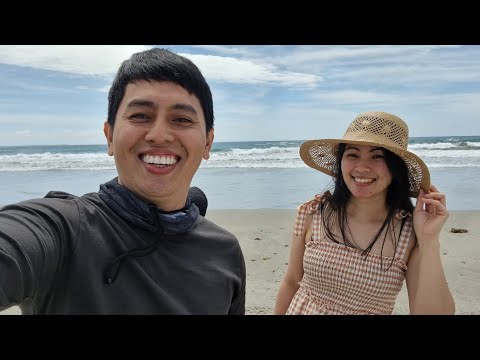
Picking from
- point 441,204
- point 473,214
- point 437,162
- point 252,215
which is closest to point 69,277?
point 441,204

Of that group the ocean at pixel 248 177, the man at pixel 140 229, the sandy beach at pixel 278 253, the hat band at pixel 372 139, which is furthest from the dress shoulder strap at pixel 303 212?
the ocean at pixel 248 177

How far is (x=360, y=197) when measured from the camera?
257 cm

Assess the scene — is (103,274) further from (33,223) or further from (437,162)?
(437,162)

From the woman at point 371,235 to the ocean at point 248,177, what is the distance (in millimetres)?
6801

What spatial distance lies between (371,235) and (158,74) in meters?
1.64

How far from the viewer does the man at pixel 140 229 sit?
1201mm

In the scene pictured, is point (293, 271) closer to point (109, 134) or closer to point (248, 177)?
point (109, 134)

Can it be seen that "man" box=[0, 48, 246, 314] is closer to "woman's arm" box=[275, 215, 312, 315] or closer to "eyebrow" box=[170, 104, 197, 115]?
"eyebrow" box=[170, 104, 197, 115]

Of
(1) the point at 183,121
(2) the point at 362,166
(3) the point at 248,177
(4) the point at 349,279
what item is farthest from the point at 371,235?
(3) the point at 248,177

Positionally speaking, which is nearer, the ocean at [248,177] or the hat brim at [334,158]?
the hat brim at [334,158]

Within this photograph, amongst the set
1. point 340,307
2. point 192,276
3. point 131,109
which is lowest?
point 340,307

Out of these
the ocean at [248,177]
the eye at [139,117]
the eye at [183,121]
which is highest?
the eye at [139,117]

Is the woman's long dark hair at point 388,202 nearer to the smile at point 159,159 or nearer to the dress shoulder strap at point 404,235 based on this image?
the dress shoulder strap at point 404,235
